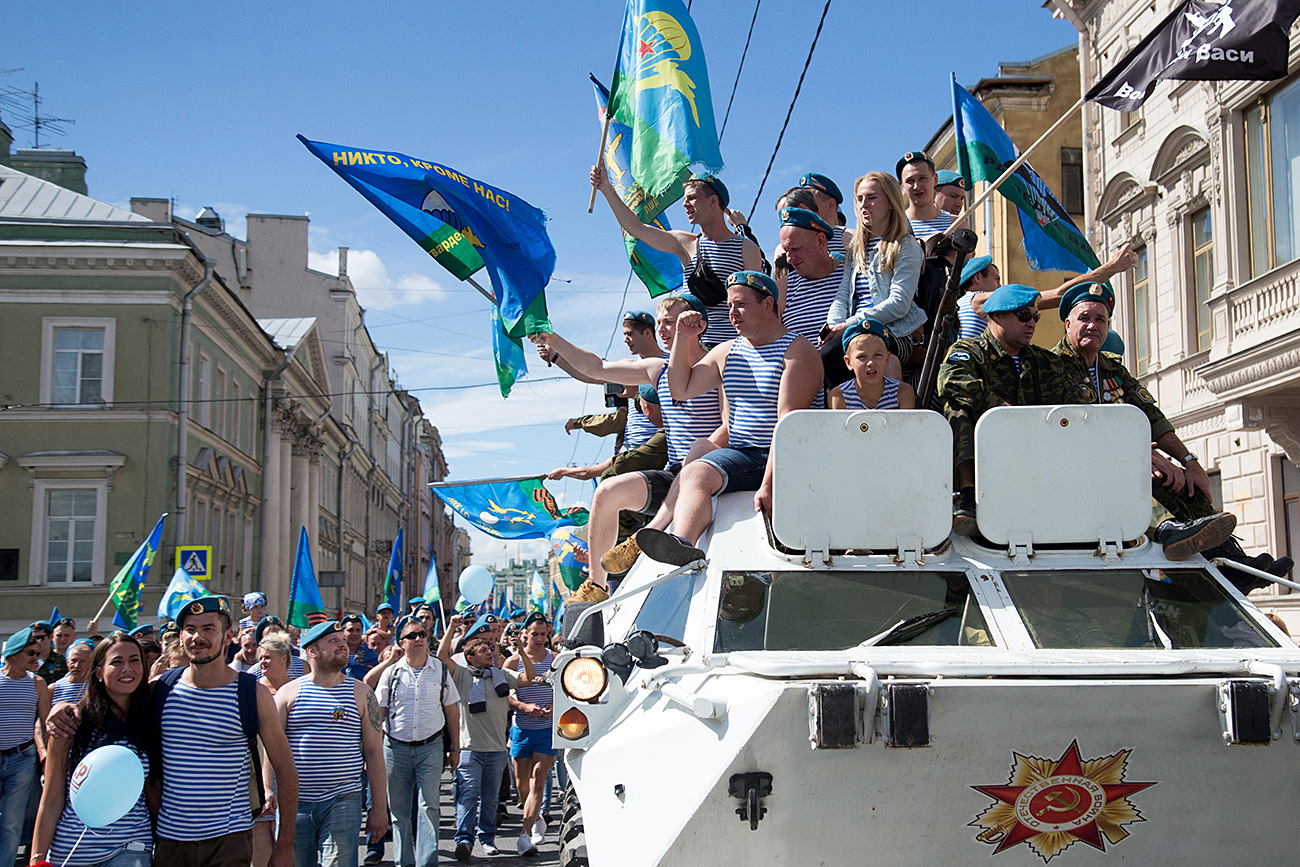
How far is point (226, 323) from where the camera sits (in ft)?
125

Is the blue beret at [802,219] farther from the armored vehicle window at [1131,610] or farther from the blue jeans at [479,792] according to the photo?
the blue jeans at [479,792]

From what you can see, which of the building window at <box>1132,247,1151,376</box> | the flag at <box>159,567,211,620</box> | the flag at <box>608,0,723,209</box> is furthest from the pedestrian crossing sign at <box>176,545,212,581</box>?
the building window at <box>1132,247,1151,376</box>

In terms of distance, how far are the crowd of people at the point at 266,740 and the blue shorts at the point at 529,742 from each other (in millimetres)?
19

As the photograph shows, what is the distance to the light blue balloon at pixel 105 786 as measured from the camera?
5293 mm

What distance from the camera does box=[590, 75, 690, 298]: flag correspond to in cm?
1023

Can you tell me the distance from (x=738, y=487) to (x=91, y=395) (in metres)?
30.1

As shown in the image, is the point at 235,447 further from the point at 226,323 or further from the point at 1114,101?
the point at 1114,101

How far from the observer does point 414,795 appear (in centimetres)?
1018

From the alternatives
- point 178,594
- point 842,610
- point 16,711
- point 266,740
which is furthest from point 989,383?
point 178,594

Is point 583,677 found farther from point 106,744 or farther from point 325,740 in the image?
point 325,740

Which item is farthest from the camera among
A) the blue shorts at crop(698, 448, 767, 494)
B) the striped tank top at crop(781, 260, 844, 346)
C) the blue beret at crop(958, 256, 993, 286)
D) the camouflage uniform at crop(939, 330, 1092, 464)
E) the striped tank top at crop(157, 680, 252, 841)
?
the blue beret at crop(958, 256, 993, 286)

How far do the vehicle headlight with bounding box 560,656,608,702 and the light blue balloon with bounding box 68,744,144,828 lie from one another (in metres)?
1.96

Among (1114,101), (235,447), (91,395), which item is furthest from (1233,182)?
(235,447)

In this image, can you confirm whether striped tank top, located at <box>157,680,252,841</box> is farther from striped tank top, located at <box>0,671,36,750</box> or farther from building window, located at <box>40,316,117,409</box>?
building window, located at <box>40,316,117,409</box>
